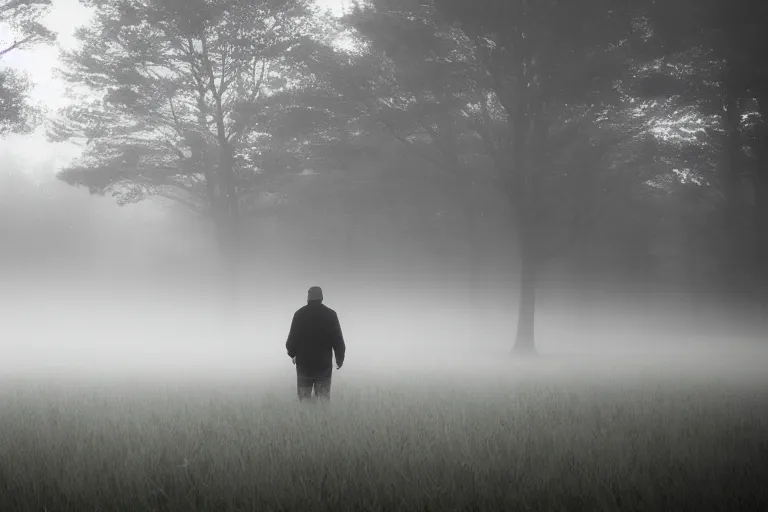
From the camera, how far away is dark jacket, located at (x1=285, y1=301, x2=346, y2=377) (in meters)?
9.41

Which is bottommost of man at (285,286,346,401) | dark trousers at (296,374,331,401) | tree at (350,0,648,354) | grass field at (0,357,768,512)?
grass field at (0,357,768,512)

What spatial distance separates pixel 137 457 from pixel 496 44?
59.3 ft

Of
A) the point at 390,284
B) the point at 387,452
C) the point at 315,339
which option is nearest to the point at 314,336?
the point at 315,339

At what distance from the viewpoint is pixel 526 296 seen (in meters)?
23.6

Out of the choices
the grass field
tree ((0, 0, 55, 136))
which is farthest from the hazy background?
→ the grass field

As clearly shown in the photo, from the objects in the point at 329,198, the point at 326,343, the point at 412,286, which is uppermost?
the point at 329,198

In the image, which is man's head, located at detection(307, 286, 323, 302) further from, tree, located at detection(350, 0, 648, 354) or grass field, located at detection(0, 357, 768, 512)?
tree, located at detection(350, 0, 648, 354)

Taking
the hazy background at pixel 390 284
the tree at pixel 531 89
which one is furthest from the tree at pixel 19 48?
the tree at pixel 531 89

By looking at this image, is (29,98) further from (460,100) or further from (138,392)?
(138,392)

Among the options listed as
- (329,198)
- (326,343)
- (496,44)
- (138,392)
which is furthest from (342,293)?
(326,343)

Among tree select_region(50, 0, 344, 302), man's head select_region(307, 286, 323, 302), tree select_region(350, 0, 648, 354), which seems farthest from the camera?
tree select_region(50, 0, 344, 302)

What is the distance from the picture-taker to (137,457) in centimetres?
603

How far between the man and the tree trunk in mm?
14495

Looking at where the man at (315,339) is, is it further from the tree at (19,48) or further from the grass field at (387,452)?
the tree at (19,48)
